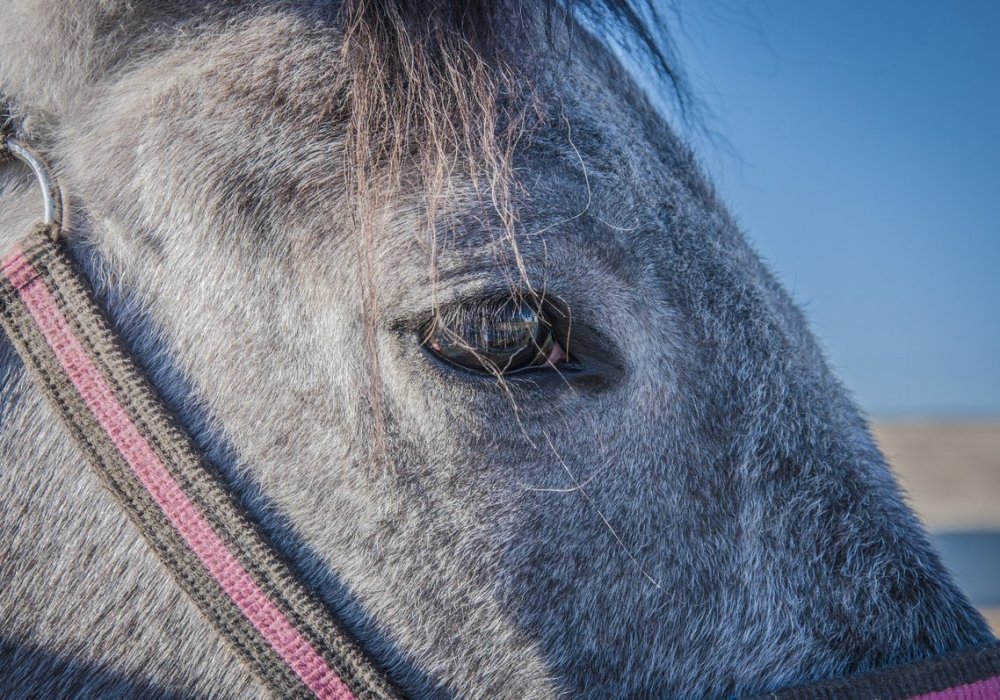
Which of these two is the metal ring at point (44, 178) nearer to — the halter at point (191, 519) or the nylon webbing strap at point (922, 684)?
the halter at point (191, 519)

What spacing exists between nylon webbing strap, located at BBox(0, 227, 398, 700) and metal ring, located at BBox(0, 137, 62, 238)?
0.24 feet

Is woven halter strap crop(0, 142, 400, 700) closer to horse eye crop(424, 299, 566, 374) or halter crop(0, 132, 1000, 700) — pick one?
halter crop(0, 132, 1000, 700)

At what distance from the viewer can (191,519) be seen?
4.45ft

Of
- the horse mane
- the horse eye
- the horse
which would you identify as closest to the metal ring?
the horse

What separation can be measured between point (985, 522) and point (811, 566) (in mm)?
11888

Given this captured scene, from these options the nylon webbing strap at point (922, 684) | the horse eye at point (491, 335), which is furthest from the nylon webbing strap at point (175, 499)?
the nylon webbing strap at point (922, 684)

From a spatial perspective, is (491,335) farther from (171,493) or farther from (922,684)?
(922,684)

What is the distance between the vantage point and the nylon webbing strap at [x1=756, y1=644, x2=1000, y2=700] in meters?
1.36

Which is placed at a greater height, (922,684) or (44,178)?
(922,684)

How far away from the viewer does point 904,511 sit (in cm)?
167

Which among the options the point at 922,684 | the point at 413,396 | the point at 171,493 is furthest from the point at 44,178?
the point at 922,684

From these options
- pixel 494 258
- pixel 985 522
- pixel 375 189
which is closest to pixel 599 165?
pixel 494 258

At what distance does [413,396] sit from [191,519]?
0.41 meters

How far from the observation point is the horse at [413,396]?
1402 millimetres
